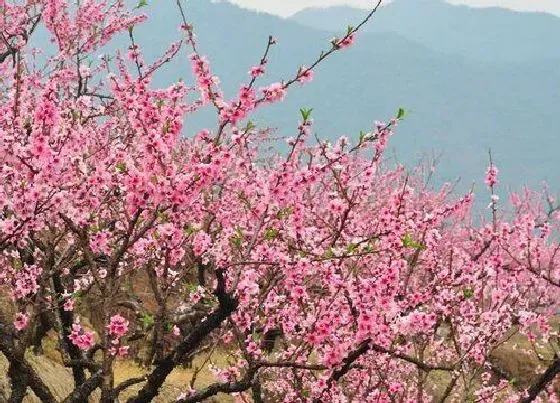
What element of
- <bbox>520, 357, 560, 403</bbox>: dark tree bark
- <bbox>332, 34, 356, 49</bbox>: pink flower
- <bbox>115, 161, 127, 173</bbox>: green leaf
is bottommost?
<bbox>520, 357, 560, 403</bbox>: dark tree bark

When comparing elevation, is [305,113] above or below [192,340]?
above

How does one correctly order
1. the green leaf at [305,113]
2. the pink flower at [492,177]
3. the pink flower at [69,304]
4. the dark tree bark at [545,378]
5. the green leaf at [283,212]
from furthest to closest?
the pink flower at [492,177]
the dark tree bark at [545,378]
the pink flower at [69,304]
the green leaf at [283,212]
the green leaf at [305,113]

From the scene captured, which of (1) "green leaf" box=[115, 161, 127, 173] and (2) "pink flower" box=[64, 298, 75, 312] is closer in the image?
(1) "green leaf" box=[115, 161, 127, 173]

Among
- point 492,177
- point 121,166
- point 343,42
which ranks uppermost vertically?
point 492,177

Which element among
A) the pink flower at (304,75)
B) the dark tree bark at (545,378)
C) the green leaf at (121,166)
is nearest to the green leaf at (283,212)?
the pink flower at (304,75)

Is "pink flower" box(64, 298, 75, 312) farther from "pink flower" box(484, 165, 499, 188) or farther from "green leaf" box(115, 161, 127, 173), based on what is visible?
"pink flower" box(484, 165, 499, 188)

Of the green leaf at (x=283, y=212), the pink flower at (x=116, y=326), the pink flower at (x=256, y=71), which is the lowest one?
the pink flower at (x=116, y=326)

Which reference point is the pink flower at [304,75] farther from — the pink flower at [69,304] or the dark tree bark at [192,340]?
the pink flower at [69,304]

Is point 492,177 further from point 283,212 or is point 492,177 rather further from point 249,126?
point 249,126

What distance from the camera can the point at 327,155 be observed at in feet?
19.9

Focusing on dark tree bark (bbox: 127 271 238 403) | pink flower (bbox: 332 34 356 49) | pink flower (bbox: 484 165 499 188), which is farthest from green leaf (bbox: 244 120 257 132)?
pink flower (bbox: 484 165 499 188)

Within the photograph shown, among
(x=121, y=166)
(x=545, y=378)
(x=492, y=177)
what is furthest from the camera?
(x=492, y=177)

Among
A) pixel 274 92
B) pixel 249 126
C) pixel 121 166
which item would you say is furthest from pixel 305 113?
pixel 121 166

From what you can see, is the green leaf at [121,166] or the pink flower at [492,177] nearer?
the green leaf at [121,166]
